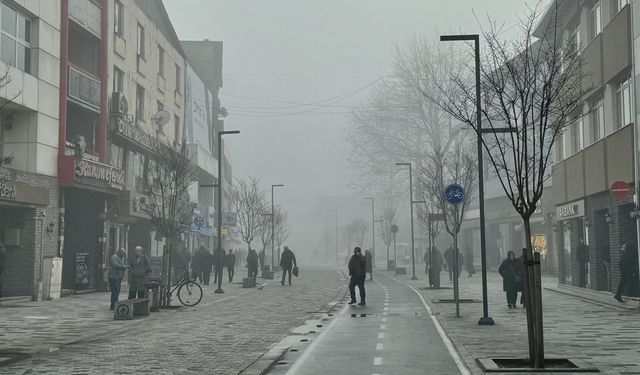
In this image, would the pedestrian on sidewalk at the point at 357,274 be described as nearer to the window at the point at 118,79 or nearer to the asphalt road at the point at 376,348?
the asphalt road at the point at 376,348

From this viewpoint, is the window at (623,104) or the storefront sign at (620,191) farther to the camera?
the window at (623,104)

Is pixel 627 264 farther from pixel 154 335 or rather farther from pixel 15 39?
pixel 15 39

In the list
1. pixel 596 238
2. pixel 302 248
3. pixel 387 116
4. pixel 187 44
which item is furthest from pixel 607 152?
pixel 302 248

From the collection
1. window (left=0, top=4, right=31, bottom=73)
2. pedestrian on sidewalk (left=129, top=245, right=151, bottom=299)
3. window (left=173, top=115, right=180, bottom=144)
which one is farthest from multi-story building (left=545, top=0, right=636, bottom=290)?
window (left=173, top=115, right=180, bottom=144)

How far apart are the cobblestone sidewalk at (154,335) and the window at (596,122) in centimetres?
1045

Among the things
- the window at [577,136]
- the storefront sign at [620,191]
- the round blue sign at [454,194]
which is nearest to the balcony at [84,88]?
the round blue sign at [454,194]

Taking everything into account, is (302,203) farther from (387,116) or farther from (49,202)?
(49,202)

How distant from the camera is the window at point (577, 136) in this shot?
2919 cm

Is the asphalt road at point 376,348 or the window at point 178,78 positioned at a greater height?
the window at point 178,78

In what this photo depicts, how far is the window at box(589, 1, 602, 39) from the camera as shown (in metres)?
A: 26.6

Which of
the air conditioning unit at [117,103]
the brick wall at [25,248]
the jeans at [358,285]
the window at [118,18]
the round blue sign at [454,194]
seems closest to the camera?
the round blue sign at [454,194]

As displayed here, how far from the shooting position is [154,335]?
1505cm

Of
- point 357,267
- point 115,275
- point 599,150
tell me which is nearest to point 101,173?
point 115,275

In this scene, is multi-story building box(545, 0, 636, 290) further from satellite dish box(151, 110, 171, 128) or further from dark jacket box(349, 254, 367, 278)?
satellite dish box(151, 110, 171, 128)
